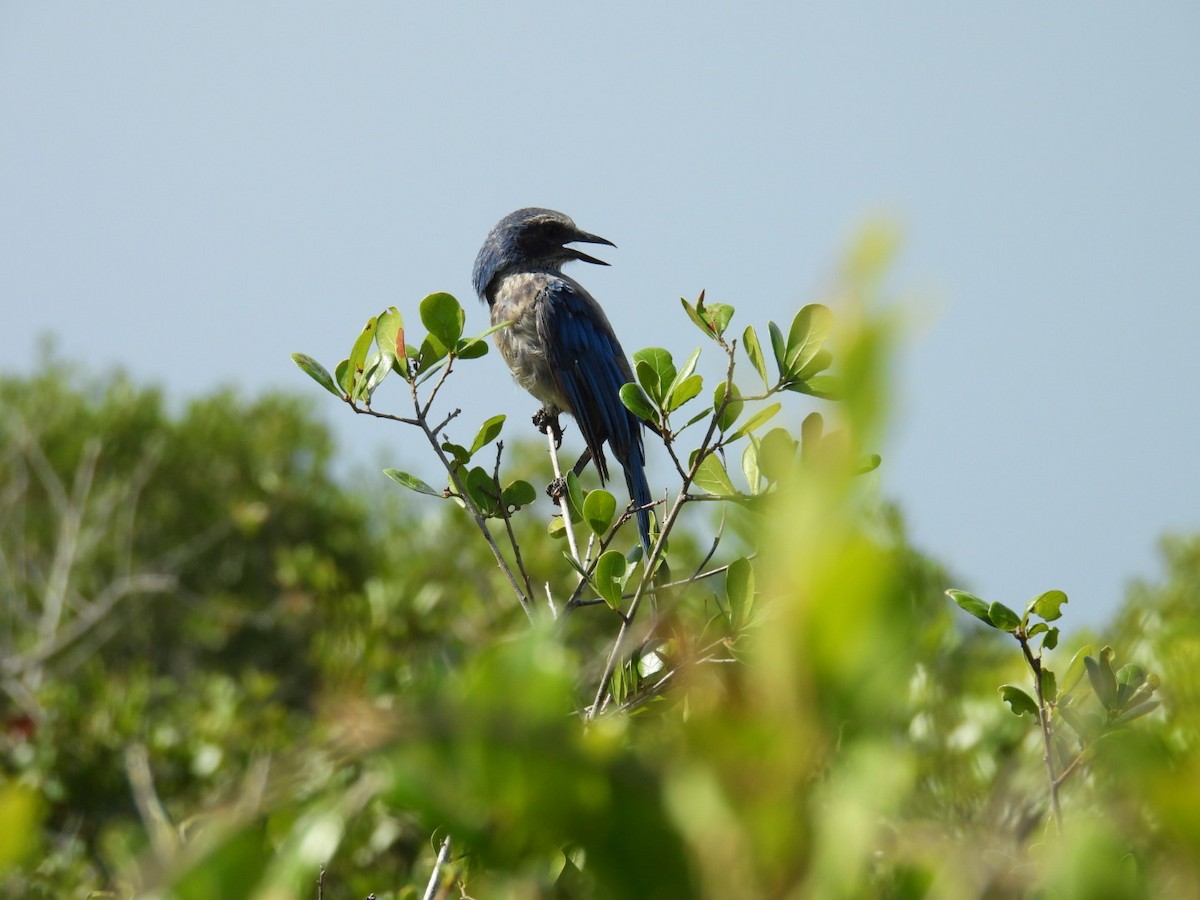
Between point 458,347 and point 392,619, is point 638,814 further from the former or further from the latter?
point 392,619

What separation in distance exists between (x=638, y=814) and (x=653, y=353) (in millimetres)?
1812

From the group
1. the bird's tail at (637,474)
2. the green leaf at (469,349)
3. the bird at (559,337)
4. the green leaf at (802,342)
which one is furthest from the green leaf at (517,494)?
the bird at (559,337)

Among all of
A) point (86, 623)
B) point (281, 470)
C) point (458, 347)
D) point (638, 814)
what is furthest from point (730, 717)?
point (281, 470)

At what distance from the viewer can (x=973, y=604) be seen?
6.69 feet

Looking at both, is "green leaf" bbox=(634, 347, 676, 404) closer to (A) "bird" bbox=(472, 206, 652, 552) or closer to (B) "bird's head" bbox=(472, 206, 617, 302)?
(A) "bird" bbox=(472, 206, 652, 552)

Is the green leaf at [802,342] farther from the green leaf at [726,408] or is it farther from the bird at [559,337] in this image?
the bird at [559,337]

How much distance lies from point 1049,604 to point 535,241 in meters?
4.74

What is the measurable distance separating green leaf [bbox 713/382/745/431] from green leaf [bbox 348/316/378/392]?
71 centimetres

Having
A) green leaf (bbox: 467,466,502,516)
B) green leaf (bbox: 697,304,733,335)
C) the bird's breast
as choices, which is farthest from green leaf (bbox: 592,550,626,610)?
the bird's breast

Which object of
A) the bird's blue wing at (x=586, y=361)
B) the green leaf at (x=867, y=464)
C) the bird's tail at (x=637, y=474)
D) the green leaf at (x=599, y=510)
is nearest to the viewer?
the green leaf at (x=867, y=464)

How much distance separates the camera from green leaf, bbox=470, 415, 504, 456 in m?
2.53

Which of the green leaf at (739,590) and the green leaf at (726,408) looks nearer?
the green leaf at (739,590)

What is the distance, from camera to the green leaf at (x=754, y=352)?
205 centimetres

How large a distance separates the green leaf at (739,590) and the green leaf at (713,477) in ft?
0.69
